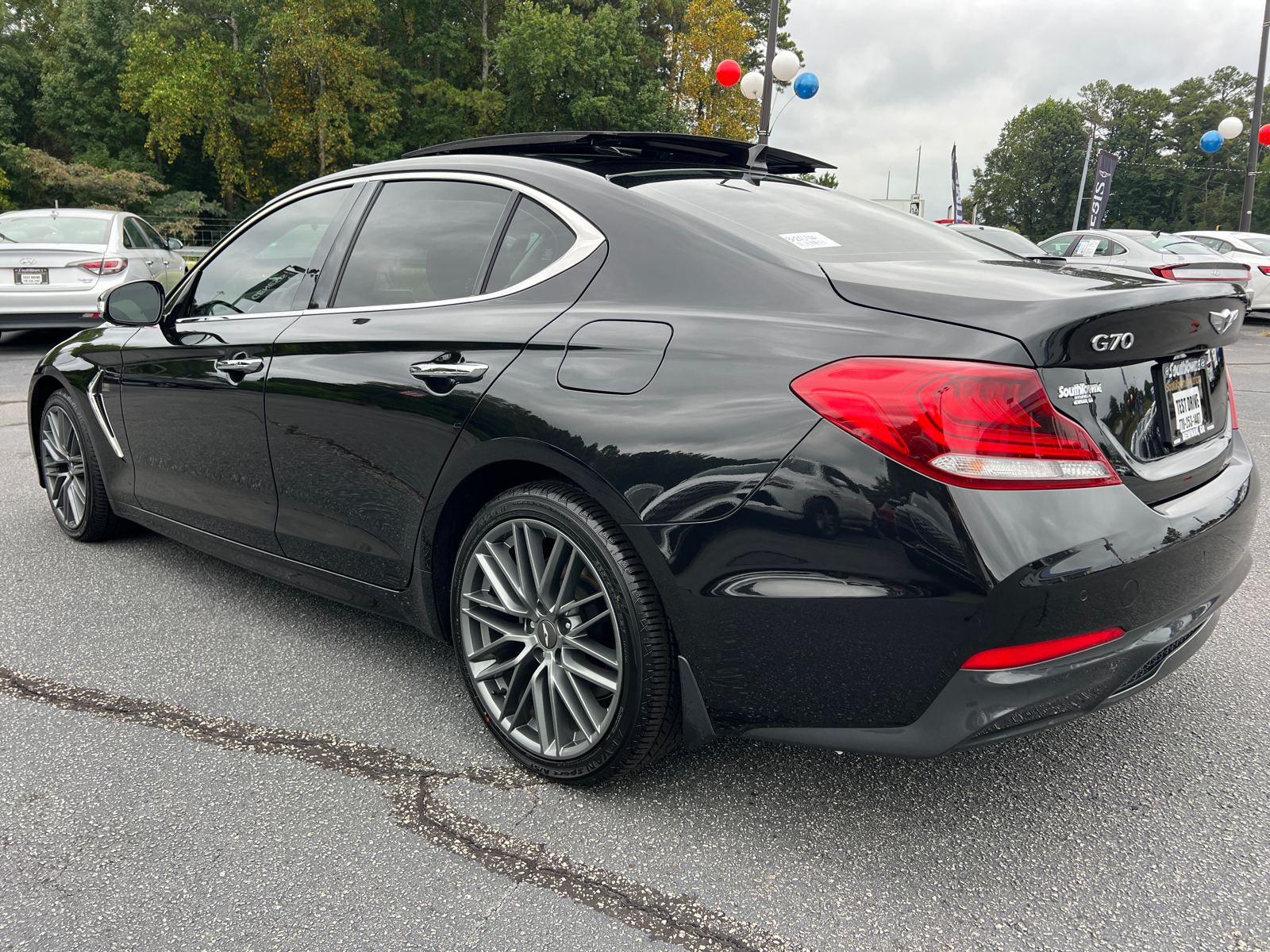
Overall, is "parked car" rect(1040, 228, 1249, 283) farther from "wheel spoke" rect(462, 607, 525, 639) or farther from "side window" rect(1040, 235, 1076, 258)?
"wheel spoke" rect(462, 607, 525, 639)

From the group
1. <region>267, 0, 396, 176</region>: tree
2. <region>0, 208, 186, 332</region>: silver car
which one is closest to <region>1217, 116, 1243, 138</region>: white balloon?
<region>0, 208, 186, 332</region>: silver car

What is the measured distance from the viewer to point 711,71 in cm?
3794

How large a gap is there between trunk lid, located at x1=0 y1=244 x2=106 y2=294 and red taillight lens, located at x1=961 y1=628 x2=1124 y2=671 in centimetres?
1151

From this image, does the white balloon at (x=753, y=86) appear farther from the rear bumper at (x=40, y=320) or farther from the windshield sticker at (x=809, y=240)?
the windshield sticker at (x=809, y=240)

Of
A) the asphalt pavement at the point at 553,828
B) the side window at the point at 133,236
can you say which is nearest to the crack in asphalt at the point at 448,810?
the asphalt pavement at the point at 553,828

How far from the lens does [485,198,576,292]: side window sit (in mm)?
2447

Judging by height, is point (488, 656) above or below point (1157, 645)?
below

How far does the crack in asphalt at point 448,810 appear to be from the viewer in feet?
6.16

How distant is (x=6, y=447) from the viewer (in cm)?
642

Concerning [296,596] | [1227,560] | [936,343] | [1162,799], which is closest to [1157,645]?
[1227,560]

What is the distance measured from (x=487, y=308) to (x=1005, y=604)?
1466 millimetres

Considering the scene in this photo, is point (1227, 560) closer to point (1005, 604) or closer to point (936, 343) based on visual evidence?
point (1005, 604)

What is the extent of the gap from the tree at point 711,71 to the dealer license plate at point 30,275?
29.3 meters

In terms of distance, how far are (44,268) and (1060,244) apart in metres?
14.6
